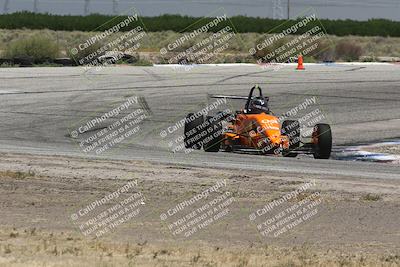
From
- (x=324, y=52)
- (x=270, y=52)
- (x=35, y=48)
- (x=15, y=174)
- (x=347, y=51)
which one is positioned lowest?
(x=347, y=51)

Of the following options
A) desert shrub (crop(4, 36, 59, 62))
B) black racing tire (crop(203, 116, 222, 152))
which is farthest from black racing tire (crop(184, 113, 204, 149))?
desert shrub (crop(4, 36, 59, 62))

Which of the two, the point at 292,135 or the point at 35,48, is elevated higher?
the point at 35,48

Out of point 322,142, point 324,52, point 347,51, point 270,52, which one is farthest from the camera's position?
point 324,52

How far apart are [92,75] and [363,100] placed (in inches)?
426

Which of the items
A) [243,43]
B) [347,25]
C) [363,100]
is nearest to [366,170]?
[363,100]

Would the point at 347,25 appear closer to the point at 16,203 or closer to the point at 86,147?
the point at 86,147

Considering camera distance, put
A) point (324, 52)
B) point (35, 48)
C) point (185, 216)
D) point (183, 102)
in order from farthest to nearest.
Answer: point (324, 52) < point (35, 48) < point (183, 102) < point (185, 216)

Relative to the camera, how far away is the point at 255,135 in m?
19.5

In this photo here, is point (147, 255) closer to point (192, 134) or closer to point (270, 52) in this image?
point (192, 134)

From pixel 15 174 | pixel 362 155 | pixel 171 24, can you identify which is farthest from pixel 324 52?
pixel 15 174

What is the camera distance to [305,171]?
674 inches

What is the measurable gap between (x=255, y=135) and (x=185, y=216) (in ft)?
22.8

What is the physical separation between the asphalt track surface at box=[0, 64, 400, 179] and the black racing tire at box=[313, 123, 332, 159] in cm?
41

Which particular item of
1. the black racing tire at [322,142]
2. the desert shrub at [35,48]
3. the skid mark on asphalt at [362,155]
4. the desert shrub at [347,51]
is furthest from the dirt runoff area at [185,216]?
the desert shrub at [347,51]
